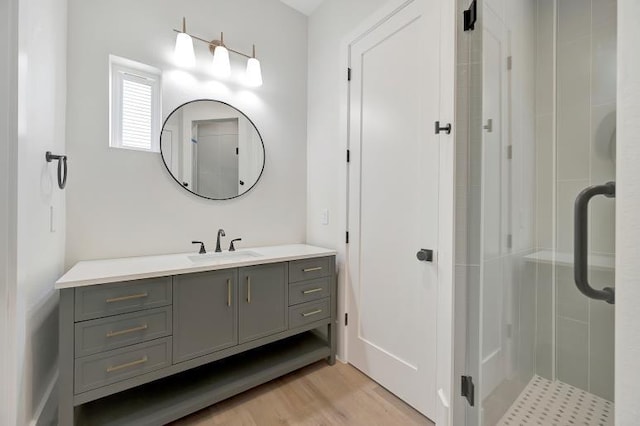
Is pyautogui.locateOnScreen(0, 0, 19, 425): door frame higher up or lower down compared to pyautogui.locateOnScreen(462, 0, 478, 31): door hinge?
lower down

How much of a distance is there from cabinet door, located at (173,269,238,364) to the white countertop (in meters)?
0.05

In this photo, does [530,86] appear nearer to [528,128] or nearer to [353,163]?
[528,128]

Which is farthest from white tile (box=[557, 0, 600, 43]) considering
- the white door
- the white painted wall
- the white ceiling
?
the white ceiling

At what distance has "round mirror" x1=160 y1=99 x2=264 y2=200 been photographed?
78.0 inches

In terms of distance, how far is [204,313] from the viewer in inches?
59.9

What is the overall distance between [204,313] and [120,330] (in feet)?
1.26

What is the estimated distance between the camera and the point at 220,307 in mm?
1579

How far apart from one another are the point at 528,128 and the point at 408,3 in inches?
46.7

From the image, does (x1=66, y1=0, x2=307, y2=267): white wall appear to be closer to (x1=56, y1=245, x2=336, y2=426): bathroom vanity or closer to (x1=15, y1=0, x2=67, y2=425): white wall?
Answer: (x1=15, y1=0, x2=67, y2=425): white wall

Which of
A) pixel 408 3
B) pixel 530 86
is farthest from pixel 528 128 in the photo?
pixel 408 3

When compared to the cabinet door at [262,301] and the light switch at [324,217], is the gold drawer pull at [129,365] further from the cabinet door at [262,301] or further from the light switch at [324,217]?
the light switch at [324,217]

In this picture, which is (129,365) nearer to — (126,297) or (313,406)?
(126,297)

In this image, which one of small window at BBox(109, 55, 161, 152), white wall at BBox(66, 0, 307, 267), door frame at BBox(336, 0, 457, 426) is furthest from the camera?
small window at BBox(109, 55, 161, 152)

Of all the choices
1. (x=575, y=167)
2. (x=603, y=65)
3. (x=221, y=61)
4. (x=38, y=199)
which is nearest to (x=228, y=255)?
(x=38, y=199)
